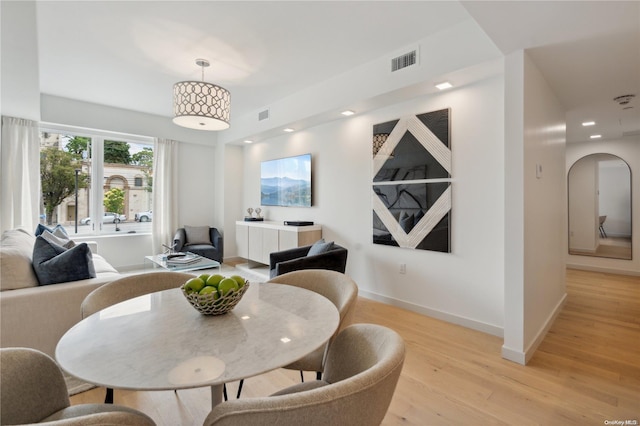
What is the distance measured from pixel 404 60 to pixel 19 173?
529 centimetres

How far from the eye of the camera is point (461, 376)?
2.14m

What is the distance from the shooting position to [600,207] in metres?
5.44

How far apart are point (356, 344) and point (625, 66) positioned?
130 inches

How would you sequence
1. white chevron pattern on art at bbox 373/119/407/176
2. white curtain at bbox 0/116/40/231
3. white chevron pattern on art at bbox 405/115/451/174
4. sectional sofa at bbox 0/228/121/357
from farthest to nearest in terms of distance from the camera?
1. white curtain at bbox 0/116/40/231
2. white chevron pattern on art at bbox 373/119/407/176
3. white chevron pattern on art at bbox 405/115/451/174
4. sectional sofa at bbox 0/228/121/357

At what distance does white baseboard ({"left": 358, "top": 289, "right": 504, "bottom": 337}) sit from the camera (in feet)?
9.33

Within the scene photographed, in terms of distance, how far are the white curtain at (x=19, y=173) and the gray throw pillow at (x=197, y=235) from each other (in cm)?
211

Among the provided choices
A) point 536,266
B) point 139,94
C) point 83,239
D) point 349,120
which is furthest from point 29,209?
point 536,266

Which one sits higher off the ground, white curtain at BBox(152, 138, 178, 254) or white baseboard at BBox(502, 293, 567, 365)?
white curtain at BBox(152, 138, 178, 254)

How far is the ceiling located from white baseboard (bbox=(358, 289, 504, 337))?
7.79 ft

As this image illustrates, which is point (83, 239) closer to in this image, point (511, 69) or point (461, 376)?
point (461, 376)

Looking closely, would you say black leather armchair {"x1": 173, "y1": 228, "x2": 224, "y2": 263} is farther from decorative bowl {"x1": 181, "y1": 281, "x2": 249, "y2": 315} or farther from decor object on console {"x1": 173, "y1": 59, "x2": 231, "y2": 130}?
decorative bowl {"x1": 181, "y1": 281, "x2": 249, "y2": 315}

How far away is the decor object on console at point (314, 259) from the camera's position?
9.51 feet

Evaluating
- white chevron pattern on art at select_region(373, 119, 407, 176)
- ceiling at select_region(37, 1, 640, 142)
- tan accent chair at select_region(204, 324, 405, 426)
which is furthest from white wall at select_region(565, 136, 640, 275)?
tan accent chair at select_region(204, 324, 405, 426)

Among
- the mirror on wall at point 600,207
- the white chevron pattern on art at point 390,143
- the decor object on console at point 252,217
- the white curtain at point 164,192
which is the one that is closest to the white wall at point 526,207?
the white chevron pattern on art at point 390,143
